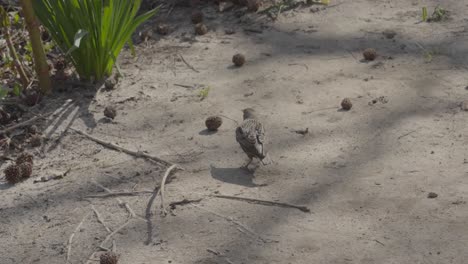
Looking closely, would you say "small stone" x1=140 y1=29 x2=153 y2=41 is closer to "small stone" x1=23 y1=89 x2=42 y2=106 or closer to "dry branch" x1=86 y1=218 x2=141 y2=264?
"small stone" x1=23 y1=89 x2=42 y2=106

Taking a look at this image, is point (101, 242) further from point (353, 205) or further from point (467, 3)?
point (467, 3)

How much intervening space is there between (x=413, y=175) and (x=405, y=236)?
63 centimetres

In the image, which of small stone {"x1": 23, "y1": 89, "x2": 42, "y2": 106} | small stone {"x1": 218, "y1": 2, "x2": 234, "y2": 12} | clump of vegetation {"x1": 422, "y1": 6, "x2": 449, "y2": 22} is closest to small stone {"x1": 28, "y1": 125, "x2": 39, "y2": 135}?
small stone {"x1": 23, "y1": 89, "x2": 42, "y2": 106}

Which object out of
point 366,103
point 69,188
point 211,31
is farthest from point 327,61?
point 69,188

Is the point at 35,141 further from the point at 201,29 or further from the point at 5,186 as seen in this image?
the point at 201,29

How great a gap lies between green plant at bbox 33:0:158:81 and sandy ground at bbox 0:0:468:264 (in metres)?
0.28

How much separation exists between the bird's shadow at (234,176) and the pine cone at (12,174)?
1201mm

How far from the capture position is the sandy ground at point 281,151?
4.01 meters

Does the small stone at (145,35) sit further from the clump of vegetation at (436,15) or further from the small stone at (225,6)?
the clump of vegetation at (436,15)

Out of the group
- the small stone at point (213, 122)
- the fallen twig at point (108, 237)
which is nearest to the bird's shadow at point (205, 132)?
the small stone at point (213, 122)

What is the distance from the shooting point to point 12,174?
478 cm

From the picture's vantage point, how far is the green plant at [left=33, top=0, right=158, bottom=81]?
5.42 meters

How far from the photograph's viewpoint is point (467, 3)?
6.64 meters

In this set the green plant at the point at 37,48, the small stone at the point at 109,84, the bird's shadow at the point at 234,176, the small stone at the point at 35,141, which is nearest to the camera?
the bird's shadow at the point at 234,176
